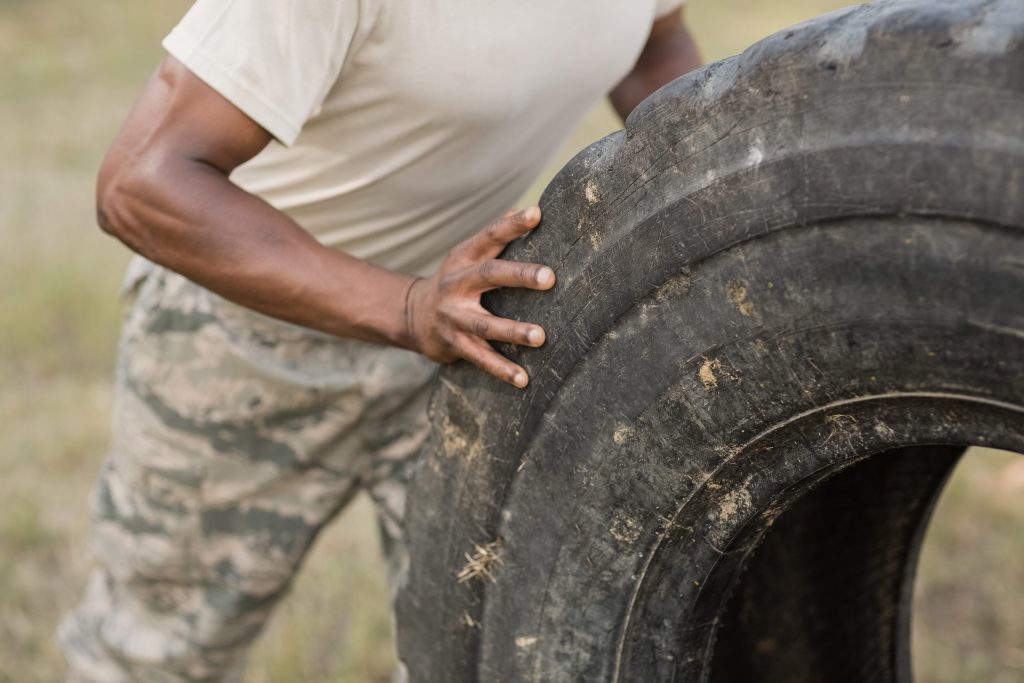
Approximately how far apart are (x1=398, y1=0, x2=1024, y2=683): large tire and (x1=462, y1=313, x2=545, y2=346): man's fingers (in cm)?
2

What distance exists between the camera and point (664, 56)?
2455 millimetres

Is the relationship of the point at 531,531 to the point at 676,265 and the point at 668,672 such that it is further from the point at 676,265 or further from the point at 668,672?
the point at 676,265

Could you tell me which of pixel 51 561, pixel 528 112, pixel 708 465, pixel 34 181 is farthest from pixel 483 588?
pixel 34 181

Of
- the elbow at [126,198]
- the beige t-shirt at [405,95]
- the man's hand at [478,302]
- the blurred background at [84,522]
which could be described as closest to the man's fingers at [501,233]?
the man's hand at [478,302]

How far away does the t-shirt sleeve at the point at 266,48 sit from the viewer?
5.18 feet

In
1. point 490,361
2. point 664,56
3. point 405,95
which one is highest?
point 664,56

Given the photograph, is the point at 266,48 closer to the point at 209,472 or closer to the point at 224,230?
the point at 224,230

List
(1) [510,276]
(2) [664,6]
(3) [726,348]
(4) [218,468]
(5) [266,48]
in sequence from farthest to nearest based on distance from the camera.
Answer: (2) [664,6], (4) [218,468], (5) [266,48], (1) [510,276], (3) [726,348]

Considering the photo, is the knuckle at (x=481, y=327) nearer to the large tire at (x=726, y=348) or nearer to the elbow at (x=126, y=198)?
the large tire at (x=726, y=348)

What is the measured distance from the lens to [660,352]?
1285 millimetres

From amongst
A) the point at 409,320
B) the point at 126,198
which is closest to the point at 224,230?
the point at 126,198

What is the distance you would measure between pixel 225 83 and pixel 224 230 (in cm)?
19

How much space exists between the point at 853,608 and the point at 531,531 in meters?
0.62

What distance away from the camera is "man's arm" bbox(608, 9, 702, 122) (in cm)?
244
